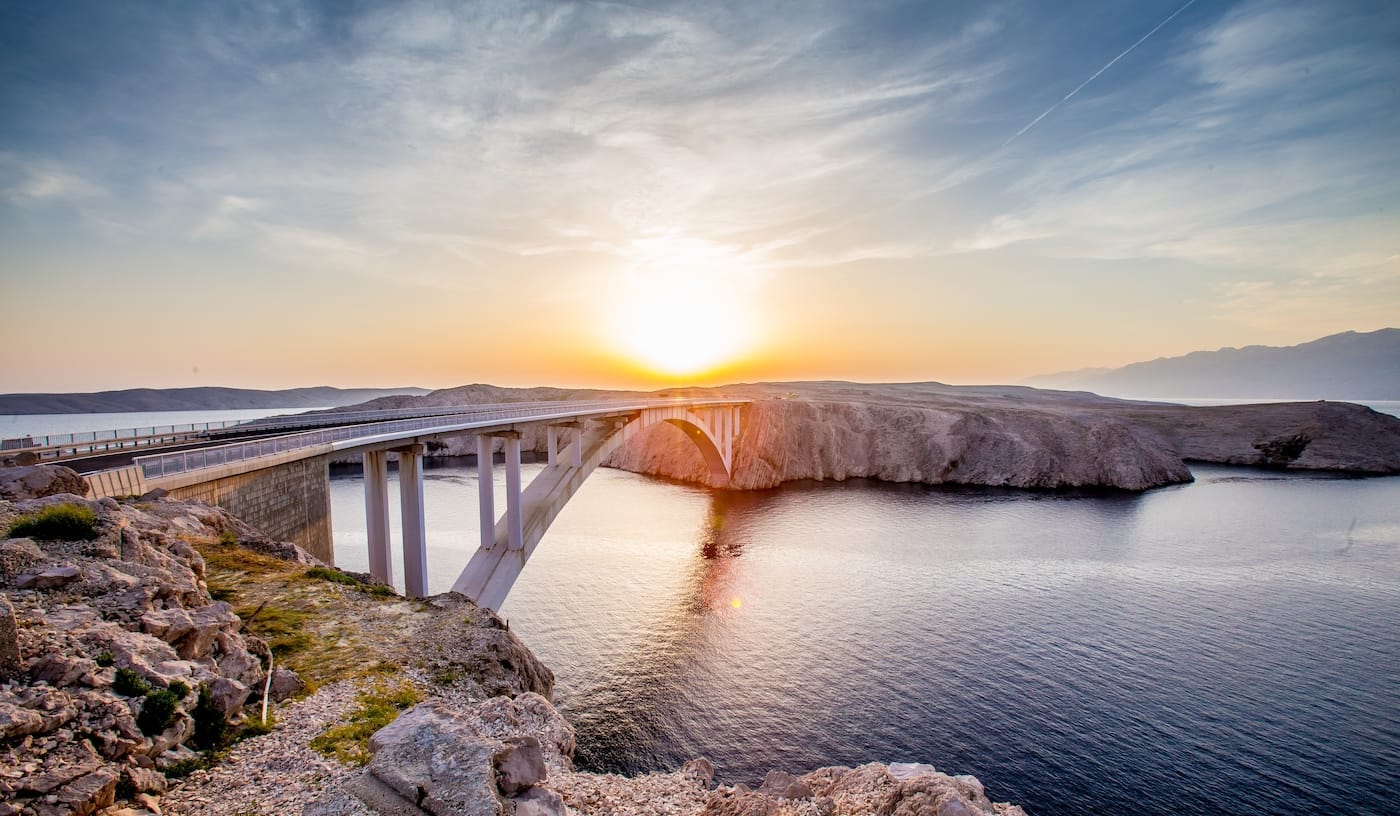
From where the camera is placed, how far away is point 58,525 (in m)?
9.83

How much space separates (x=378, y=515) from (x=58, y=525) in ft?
37.2

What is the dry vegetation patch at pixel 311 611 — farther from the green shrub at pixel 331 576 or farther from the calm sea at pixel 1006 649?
the calm sea at pixel 1006 649

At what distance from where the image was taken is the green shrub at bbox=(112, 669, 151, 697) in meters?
7.46

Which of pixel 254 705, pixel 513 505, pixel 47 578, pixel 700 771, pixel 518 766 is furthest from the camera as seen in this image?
pixel 513 505

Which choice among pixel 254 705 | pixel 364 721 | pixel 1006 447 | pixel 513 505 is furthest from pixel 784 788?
pixel 1006 447

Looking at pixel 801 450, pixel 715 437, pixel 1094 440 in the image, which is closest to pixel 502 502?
pixel 715 437

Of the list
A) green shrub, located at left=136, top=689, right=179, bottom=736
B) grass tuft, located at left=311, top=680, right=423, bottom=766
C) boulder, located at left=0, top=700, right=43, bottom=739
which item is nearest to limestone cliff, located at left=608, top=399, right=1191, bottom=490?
grass tuft, located at left=311, top=680, right=423, bottom=766

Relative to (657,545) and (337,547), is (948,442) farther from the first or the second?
(337,547)

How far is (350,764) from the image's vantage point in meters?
8.07

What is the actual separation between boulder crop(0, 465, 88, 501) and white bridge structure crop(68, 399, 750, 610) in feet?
2.12

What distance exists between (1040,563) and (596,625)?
92.8ft

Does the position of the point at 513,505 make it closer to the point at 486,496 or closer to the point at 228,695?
the point at 486,496

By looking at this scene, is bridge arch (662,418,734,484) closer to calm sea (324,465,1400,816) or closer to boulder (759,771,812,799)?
calm sea (324,465,1400,816)

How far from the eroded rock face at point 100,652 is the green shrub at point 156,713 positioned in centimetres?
7
